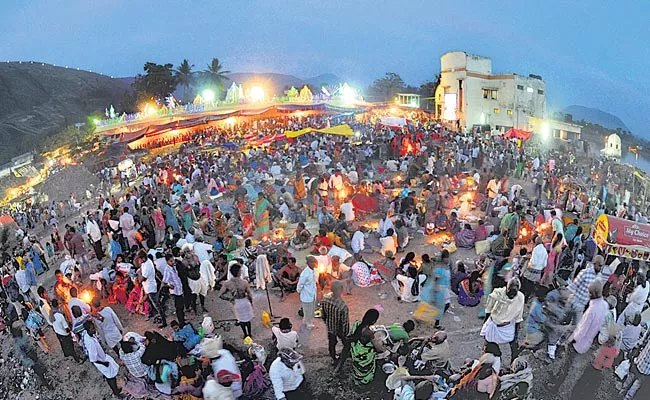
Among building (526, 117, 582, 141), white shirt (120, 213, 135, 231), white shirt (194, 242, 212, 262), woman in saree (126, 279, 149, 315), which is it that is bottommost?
woman in saree (126, 279, 149, 315)

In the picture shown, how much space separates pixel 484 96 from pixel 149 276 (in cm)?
3462

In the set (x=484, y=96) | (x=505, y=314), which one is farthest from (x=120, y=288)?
(x=484, y=96)

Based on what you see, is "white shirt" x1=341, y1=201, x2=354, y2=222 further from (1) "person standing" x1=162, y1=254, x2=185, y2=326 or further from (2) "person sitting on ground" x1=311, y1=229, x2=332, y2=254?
(1) "person standing" x1=162, y1=254, x2=185, y2=326

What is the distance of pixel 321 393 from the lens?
572 centimetres

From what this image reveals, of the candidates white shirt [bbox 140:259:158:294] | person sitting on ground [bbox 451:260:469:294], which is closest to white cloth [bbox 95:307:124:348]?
white shirt [bbox 140:259:158:294]

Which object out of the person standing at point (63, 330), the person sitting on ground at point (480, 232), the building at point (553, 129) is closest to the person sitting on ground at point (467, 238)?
the person sitting on ground at point (480, 232)

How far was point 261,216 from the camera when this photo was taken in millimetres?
10938

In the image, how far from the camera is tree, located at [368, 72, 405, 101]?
59781mm

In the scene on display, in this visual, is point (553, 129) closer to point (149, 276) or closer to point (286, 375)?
point (149, 276)

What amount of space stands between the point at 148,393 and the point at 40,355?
3.06 m

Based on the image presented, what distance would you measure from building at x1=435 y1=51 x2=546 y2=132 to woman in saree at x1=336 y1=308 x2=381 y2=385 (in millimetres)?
32735

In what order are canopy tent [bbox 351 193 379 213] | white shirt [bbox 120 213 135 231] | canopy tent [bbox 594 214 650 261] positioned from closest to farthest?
canopy tent [bbox 594 214 650 261], white shirt [bbox 120 213 135 231], canopy tent [bbox 351 193 379 213]

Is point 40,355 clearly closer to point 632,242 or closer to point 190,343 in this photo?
point 190,343

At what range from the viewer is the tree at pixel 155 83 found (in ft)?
145
